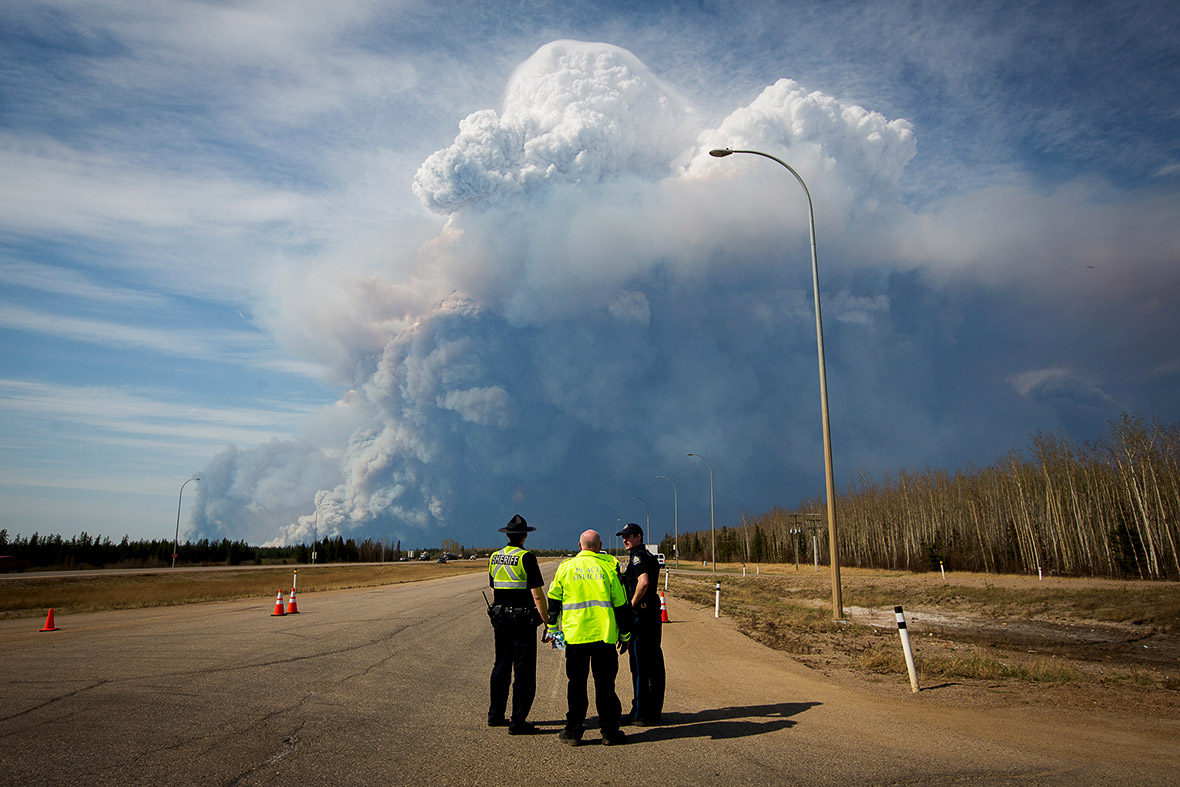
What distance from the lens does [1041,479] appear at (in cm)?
6172

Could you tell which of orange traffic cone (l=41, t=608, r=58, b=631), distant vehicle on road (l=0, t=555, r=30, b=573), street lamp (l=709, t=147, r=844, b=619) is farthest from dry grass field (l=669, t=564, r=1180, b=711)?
distant vehicle on road (l=0, t=555, r=30, b=573)

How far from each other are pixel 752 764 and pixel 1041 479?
68697mm

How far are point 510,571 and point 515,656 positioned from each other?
0.85 m

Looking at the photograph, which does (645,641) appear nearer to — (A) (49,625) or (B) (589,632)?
(B) (589,632)

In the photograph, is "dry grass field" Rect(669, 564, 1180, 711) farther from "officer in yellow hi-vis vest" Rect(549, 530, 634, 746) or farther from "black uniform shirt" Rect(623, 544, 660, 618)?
"officer in yellow hi-vis vest" Rect(549, 530, 634, 746)

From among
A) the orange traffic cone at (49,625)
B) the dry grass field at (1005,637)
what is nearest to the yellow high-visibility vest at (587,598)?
the dry grass field at (1005,637)

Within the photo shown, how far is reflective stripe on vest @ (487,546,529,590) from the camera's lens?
709 cm

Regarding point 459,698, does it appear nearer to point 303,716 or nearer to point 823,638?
point 303,716

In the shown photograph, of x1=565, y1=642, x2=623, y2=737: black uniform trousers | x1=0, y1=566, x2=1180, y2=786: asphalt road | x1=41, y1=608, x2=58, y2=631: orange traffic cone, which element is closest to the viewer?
x1=0, y1=566, x2=1180, y2=786: asphalt road

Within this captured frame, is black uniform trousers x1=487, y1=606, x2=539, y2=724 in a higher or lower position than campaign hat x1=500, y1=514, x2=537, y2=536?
lower

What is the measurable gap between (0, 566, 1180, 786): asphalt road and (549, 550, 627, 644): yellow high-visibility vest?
3.38ft

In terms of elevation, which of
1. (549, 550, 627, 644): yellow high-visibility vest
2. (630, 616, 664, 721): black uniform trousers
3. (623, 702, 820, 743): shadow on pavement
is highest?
(549, 550, 627, 644): yellow high-visibility vest

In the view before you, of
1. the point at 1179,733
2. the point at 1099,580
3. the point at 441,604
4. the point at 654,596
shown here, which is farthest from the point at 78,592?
the point at 1099,580

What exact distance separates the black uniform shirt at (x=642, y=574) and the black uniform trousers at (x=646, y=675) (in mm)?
237
